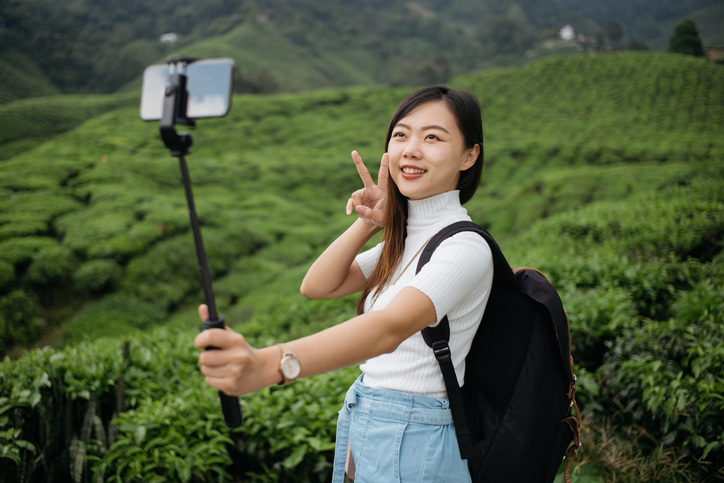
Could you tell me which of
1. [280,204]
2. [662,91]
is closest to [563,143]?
[662,91]

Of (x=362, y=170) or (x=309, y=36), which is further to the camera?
(x=309, y=36)

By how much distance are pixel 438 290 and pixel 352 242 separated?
1.43 ft

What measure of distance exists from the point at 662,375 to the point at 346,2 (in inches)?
2551

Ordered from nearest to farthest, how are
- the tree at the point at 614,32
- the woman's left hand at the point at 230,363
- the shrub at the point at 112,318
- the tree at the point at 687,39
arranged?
1. the woman's left hand at the point at 230,363
2. the shrub at the point at 112,318
3. the tree at the point at 687,39
4. the tree at the point at 614,32

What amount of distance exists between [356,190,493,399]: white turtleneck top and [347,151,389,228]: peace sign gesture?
0.27 ft

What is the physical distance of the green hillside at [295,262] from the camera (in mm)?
2424

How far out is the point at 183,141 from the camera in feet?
2.78

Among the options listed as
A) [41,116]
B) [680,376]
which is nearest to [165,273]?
[680,376]

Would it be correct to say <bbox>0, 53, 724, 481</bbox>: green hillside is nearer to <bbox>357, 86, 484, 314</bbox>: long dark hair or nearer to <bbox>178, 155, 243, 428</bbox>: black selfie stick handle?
<bbox>357, 86, 484, 314</bbox>: long dark hair

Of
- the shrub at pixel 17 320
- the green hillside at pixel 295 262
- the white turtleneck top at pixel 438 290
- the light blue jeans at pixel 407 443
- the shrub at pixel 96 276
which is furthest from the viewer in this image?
the shrub at pixel 96 276

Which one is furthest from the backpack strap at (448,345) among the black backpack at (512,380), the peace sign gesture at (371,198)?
the peace sign gesture at (371,198)

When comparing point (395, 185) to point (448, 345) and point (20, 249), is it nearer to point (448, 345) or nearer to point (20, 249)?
point (448, 345)

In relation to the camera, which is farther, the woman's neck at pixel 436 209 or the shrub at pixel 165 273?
the shrub at pixel 165 273

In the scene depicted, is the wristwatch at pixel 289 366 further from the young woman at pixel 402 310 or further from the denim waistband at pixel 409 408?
the denim waistband at pixel 409 408
